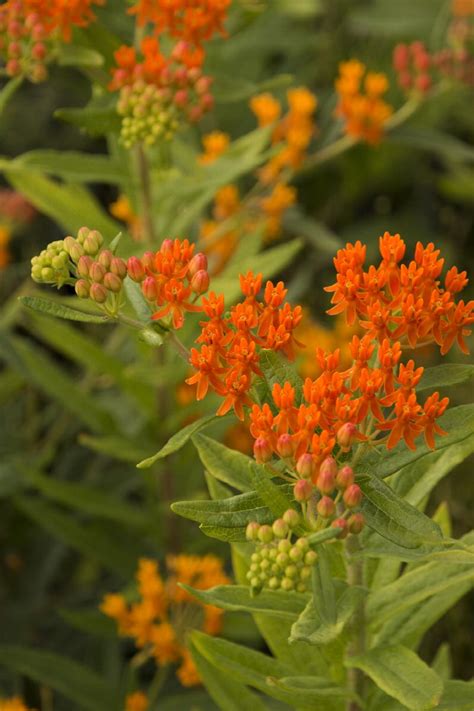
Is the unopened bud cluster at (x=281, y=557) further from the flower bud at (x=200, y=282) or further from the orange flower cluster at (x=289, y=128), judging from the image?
the orange flower cluster at (x=289, y=128)

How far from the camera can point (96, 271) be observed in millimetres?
1703

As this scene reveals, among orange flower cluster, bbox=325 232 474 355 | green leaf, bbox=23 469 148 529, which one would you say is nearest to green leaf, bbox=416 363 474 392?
orange flower cluster, bbox=325 232 474 355

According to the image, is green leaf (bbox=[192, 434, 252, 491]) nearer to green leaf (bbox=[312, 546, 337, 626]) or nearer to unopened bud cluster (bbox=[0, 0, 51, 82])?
green leaf (bbox=[312, 546, 337, 626])

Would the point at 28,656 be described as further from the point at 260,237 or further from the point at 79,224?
the point at 260,237

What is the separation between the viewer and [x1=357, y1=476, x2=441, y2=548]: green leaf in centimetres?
155

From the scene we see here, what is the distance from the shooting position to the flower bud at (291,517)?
1551mm

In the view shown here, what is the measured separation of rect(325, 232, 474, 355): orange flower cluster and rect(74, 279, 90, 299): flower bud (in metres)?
0.40

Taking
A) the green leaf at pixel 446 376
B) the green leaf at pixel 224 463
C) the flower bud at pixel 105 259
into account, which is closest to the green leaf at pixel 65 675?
the green leaf at pixel 224 463

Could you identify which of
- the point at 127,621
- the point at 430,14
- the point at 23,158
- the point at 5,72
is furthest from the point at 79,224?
the point at 430,14

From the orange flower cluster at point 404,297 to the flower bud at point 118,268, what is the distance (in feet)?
1.12

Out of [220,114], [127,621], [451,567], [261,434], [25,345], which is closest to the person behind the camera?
[261,434]

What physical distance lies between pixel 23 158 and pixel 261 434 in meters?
1.31

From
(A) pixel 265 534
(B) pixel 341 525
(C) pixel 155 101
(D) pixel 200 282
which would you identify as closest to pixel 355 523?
(B) pixel 341 525

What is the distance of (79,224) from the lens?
9.27 feet
